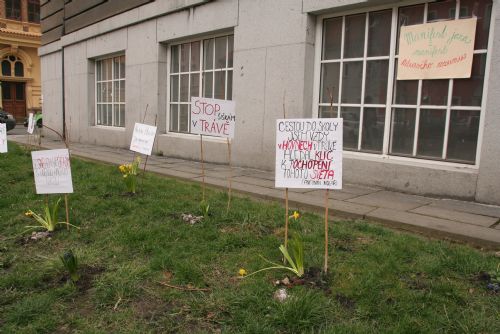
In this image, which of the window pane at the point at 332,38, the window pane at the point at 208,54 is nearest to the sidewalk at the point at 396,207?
the window pane at the point at 332,38

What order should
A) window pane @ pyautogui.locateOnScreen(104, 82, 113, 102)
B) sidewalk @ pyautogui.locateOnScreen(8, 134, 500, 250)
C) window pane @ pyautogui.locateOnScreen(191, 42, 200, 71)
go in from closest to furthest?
sidewalk @ pyautogui.locateOnScreen(8, 134, 500, 250) < window pane @ pyautogui.locateOnScreen(191, 42, 200, 71) < window pane @ pyautogui.locateOnScreen(104, 82, 113, 102)

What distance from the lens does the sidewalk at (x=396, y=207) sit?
4.12 meters

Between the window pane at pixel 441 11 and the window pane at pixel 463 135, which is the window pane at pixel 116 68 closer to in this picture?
the window pane at pixel 441 11

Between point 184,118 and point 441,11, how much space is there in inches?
245

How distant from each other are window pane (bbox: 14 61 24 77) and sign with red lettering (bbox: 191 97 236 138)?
31.5 meters

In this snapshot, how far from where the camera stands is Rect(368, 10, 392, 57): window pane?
20.1 feet

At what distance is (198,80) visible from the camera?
9508 millimetres

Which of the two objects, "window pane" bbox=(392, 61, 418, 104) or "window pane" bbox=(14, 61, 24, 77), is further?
"window pane" bbox=(14, 61, 24, 77)

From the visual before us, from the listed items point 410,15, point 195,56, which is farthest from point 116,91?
point 410,15

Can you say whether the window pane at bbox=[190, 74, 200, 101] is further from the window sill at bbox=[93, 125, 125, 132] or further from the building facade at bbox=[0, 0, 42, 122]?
the building facade at bbox=[0, 0, 42, 122]

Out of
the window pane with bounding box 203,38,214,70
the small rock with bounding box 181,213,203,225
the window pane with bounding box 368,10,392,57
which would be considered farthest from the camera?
the window pane with bounding box 203,38,214,70

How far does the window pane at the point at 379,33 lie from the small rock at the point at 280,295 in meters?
4.53

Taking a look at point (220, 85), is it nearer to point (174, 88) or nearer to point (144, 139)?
point (174, 88)

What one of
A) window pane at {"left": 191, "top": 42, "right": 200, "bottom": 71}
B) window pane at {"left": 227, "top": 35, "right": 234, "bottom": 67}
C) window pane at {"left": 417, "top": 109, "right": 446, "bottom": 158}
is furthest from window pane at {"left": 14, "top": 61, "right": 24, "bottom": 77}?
window pane at {"left": 417, "top": 109, "right": 446, "bottom": 158}
